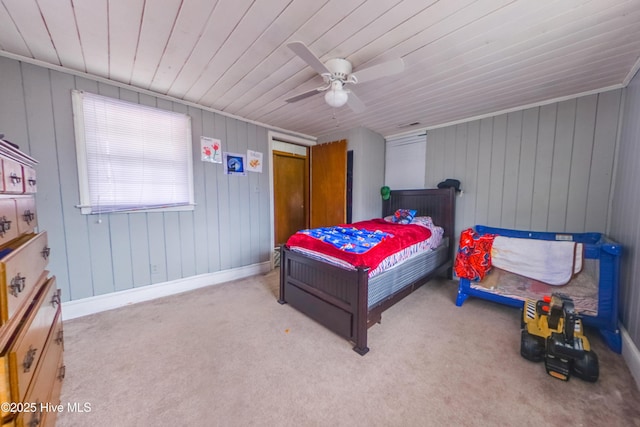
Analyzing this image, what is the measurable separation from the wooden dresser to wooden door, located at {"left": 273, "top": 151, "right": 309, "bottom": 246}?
3.33m

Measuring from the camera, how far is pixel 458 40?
1612 mm

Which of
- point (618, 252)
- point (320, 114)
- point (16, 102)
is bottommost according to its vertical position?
point (618, 252)

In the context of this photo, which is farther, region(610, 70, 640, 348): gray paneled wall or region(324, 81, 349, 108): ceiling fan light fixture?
region(324, 81, 349, 108): ceiling fan light fixture

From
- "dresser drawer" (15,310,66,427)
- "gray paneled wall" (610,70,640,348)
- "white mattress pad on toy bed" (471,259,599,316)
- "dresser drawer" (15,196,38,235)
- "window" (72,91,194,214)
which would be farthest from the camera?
"window" (72,91,194,214)

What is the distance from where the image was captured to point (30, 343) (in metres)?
0.87

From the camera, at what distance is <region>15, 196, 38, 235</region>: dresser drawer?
1078 mm

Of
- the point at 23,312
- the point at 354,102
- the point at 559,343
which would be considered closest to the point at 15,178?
the point at 23,312

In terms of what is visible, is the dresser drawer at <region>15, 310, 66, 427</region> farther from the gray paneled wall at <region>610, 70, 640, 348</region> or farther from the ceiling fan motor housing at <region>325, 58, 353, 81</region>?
the gray paneled wall at <region>610, 70, 640, 348</region>

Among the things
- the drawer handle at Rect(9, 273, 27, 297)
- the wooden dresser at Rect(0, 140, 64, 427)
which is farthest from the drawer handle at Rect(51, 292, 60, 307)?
the drawer handle at Rect(9, 273, 27, 297)

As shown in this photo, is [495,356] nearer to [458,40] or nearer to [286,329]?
[286,329]

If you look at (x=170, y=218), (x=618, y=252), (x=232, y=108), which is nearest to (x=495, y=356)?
(x=618, y=252)

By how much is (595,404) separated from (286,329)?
6.89 ft

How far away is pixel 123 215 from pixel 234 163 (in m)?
1.42

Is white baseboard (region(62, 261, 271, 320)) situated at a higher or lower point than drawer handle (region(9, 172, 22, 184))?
lower
